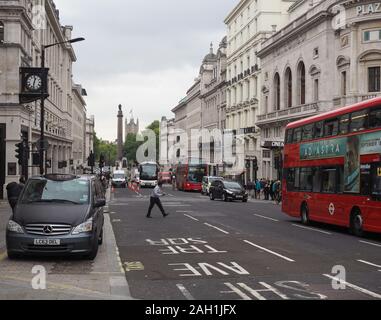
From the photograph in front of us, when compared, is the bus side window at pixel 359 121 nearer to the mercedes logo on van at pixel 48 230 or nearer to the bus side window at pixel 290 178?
the bus side window at pixel 290 178

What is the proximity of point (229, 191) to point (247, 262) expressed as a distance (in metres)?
31.6

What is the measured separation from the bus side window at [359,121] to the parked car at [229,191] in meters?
25.3

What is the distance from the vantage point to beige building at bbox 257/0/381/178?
1766 inches

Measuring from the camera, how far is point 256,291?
9656 millimetres

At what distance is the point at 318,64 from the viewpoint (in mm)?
51562

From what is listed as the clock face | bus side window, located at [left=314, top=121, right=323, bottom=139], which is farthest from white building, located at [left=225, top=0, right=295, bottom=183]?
bus side window, located at [left=314, top=121, right=323, bottom=139]

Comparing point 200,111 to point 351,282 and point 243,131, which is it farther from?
point 351,282

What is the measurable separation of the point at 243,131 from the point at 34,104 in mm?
33468

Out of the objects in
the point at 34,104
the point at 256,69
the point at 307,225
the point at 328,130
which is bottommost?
the point at 307,225

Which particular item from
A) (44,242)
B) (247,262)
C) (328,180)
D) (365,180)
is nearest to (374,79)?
(328,180)

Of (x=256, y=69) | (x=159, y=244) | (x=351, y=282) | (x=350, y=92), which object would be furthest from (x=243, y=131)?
(x=351, y=282)

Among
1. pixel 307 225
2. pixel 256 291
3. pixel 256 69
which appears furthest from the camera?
pixel 256 69

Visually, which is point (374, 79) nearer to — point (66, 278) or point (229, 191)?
point (229, 191)

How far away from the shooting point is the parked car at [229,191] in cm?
4447
